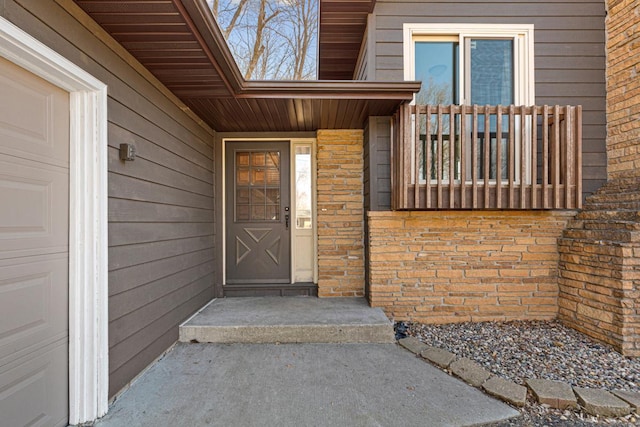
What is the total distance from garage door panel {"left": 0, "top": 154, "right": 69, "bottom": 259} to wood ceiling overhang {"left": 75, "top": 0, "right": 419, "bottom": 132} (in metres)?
0.98

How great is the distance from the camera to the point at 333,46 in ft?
13.2

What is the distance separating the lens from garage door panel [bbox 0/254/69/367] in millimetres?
1397

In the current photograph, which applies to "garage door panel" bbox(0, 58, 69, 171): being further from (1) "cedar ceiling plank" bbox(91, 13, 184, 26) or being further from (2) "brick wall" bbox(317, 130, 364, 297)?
(2) "brick wall" bbox(317, 130, 364, 297)

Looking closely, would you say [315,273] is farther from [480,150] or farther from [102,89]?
[102,89]

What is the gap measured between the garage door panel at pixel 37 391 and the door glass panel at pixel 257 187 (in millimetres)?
2394

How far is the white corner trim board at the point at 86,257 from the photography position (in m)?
1.72

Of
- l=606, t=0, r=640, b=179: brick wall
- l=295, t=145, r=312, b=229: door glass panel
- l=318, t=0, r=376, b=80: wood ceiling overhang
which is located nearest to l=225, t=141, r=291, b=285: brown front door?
l=295, t=145, r=312, b=229: door glass panel

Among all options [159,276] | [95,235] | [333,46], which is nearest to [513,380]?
[159,276]

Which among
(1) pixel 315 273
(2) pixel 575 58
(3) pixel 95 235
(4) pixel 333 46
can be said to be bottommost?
(1) pixel 315 273

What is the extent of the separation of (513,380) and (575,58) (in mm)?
3360

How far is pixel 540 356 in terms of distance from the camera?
94.3 inches

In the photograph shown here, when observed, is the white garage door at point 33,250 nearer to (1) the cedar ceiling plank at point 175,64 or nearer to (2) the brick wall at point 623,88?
(1) the cedar ceiling plank at point 175,64

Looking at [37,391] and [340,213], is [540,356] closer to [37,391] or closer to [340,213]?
[340,213]

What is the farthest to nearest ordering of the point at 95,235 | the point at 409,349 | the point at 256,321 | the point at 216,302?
the point at 216,302 < the point at 256,321 < the point at 409,349 < the point at 95,235
